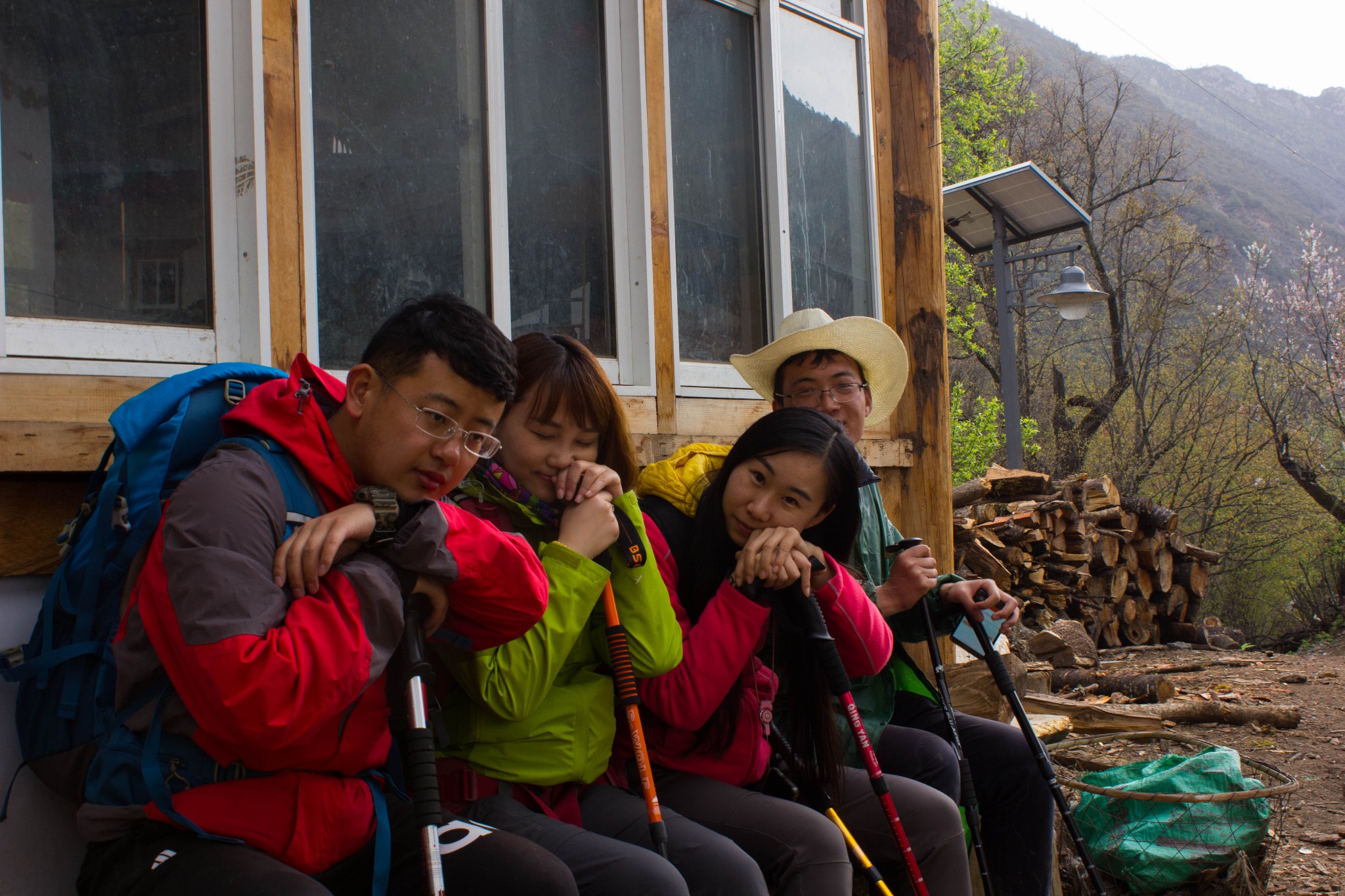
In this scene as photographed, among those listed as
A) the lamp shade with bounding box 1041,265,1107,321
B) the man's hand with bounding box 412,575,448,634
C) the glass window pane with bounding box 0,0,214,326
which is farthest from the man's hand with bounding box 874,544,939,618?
the lamp shade with bounding box 1041,265,1107,321

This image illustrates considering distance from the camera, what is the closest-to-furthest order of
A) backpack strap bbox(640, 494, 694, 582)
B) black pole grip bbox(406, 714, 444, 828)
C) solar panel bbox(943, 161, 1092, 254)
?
black pole grip bbox(406, 714, 444, 828)
backpack strap bbox(640, 494, 694, 582)
solar panel bbox(943, 161, 1092, 254)

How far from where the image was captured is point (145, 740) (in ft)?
5.57

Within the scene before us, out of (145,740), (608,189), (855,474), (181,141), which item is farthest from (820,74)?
(145,740)

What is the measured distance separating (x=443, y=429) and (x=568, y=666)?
71cm

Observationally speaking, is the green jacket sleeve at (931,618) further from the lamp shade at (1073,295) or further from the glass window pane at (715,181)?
the lamp shade at (1073,295)

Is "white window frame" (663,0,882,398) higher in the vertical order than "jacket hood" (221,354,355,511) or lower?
higher

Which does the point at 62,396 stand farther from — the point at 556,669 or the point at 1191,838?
the point at 1191,838

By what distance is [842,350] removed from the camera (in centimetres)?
354

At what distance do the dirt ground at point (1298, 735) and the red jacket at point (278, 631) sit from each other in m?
3.47

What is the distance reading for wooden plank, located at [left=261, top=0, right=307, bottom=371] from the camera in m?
2.69

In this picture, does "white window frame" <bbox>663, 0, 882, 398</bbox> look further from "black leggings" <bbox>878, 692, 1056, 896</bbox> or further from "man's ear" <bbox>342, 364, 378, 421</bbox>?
"man's ear" <bbox>342, 364, 378, 421</bbox>

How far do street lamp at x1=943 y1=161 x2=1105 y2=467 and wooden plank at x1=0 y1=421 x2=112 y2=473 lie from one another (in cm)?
869

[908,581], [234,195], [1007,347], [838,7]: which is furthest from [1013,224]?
[234,195]

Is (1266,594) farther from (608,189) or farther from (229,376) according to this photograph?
(229,376)
